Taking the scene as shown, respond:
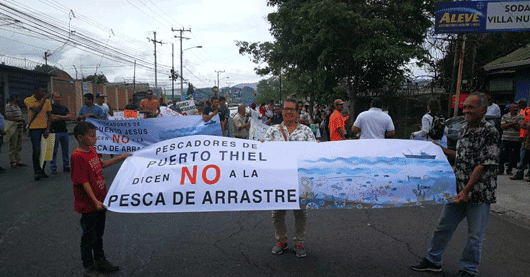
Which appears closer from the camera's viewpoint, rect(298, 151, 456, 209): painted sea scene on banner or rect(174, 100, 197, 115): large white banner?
rect(298, 151, 456, 209): painted sea scene on banner

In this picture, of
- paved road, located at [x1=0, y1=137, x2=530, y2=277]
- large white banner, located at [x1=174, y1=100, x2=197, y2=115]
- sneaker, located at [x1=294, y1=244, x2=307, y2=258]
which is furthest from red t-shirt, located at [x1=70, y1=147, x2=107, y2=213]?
large white banner, located at [x1=174, y1=100, x2=197, y2=115]

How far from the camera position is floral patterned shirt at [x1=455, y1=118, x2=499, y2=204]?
3277mm

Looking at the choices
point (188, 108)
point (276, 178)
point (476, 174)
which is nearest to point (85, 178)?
point (276, 178)

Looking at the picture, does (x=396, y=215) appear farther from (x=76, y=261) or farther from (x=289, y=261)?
(x=76, y=261)

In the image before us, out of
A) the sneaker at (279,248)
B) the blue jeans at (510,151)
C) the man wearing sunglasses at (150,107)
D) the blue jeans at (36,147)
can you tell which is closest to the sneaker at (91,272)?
the sneaker at (279,248)

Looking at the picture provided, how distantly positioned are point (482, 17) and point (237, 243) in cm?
957

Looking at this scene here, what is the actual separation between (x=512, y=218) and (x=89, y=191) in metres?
5.75

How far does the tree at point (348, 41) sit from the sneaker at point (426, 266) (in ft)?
45.0

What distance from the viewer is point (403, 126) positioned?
62.3 feet

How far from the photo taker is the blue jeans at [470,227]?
3.37 meters

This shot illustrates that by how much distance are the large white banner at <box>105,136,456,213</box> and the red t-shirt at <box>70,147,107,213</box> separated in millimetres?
242

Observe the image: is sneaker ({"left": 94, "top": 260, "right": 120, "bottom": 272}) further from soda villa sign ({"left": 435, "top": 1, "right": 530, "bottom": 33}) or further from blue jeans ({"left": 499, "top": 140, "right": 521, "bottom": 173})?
soda villa sign ({"left": 435, "top": 1, "right": 530, "bottom": 33})

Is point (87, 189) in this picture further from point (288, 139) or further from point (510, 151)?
point (510, 151)

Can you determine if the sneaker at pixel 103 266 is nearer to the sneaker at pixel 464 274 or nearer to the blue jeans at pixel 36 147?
the sneaker at pixel 464 274
